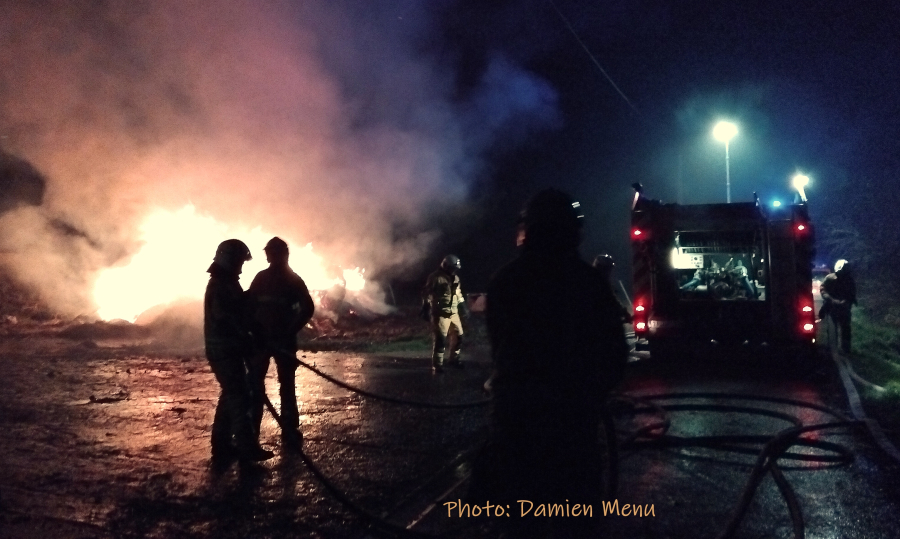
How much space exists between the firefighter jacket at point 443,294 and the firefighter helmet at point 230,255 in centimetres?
469

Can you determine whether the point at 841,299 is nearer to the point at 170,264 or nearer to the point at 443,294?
the point at 443,294

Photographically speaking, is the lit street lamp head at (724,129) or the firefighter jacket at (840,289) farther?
the lit street lamp head at (724,129)

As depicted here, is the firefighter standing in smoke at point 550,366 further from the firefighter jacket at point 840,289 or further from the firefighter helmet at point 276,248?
the firefighter jacket at point 840,289

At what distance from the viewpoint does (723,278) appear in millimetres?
9961

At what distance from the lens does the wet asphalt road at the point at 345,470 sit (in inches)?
154

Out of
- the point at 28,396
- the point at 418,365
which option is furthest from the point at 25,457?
the point at 418,365

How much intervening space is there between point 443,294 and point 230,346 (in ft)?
16.0

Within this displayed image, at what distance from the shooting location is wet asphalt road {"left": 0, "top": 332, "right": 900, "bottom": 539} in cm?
391

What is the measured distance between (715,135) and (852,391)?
17524mm

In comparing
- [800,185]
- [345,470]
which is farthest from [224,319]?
[800,185]

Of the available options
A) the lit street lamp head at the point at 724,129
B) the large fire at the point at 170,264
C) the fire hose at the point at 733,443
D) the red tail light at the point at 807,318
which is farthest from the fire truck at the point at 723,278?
the lit street lamp head at the point at 724,129

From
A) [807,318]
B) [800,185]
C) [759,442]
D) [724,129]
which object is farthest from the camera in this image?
[724,129]

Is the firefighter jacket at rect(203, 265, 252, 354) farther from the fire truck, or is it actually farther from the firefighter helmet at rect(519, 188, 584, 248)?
the fire truck

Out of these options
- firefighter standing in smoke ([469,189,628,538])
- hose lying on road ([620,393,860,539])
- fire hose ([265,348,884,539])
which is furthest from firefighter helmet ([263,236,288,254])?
firefighter standing in smoke ([469,189,628,538])
